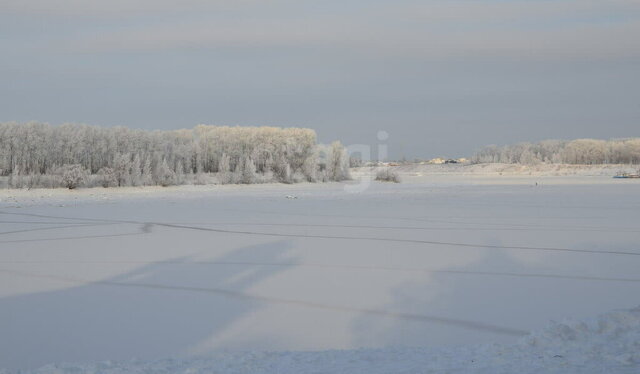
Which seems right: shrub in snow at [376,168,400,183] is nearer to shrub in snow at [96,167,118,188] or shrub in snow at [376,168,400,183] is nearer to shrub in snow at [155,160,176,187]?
shrub in snow at [155,160,176,187]

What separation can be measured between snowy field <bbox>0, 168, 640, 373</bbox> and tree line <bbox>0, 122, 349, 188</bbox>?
707 inches

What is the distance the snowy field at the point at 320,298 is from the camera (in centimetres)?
358

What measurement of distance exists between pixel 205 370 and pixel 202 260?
3.86 meters

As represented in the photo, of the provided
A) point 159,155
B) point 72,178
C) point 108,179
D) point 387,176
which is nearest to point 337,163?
point 387,176

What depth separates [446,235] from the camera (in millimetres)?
9281

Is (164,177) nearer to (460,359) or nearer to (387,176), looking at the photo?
(387,176)

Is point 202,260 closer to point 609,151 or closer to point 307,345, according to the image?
point 307,345

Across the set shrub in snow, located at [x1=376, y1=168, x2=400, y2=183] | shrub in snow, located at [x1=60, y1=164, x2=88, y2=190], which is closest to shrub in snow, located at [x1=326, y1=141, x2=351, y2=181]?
shrub in snow, located at [x1=376, y1=168, x2=400, y2=183]

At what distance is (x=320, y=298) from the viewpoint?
527 centimetres

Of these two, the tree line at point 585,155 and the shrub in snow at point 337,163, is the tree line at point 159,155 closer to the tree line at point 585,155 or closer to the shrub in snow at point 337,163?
the shrub in snow at point 337,163

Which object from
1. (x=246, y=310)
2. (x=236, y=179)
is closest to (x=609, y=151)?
(x=236, y=179)

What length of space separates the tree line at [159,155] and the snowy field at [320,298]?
18.0 meters

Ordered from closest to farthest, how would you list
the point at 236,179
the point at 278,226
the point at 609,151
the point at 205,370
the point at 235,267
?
the point at 205,370 → the point at 235,267 → the point at 278,226 → the point at 236,179 → the point at 609,151

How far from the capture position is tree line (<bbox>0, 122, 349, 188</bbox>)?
27.7 meters
